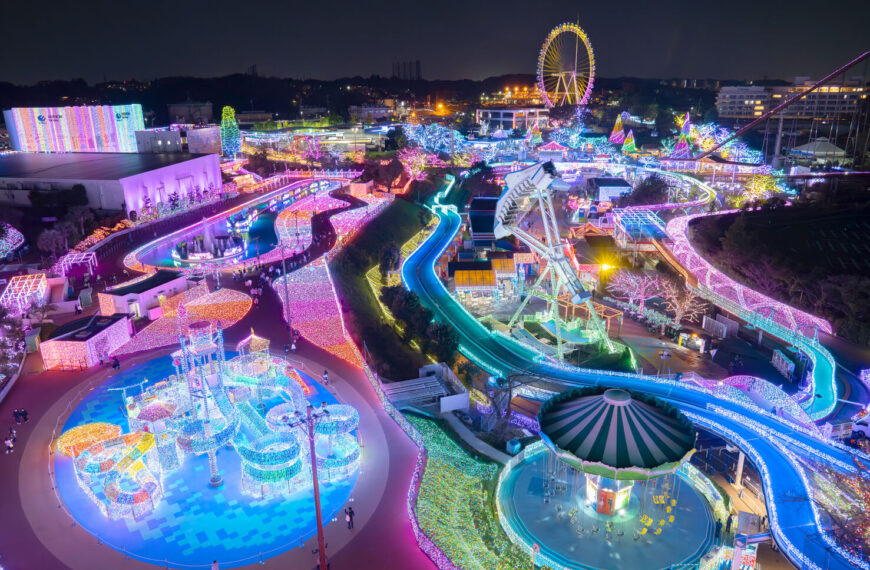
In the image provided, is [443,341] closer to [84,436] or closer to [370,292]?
[370,292]

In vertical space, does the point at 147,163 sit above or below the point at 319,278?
above

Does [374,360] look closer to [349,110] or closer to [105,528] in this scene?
[105,528]

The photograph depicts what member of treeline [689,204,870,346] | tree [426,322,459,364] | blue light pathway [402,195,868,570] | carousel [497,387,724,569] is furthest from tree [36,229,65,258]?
treeline [689,204,870,346]

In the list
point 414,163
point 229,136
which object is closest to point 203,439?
point 414,163

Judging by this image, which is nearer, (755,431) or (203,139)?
(755,431)

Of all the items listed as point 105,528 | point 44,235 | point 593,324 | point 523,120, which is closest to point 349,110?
point 523,120

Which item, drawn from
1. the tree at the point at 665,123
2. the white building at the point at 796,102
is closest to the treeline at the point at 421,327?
the tree at the point at 665,123
